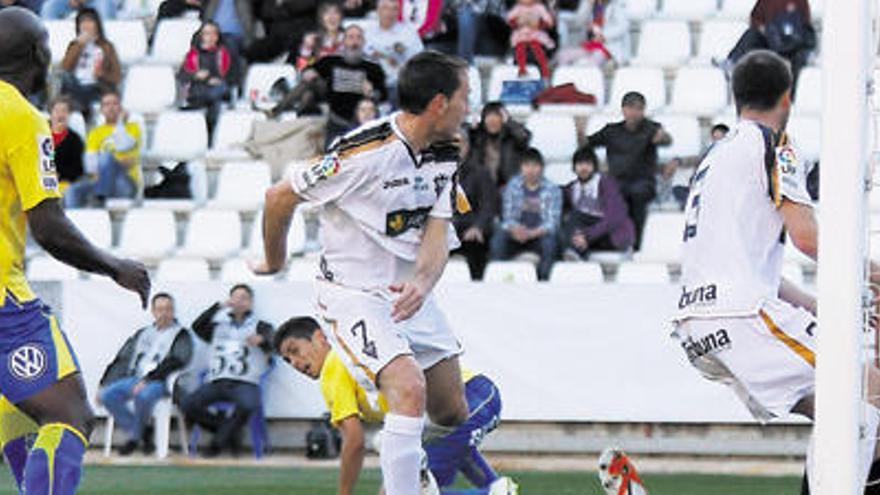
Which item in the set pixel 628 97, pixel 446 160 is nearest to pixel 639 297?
pixel 628 97

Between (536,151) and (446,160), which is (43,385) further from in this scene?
(536,151)

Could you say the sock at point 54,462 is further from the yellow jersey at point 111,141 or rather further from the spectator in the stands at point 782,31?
the spectator in the stands at point 782,31

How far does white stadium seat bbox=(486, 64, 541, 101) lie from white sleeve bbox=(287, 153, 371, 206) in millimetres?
9746

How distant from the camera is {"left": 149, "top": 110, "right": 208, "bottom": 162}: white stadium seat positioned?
1939 cm

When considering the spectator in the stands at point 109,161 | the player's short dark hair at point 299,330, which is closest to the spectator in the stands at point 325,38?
the spectator in the stands at point 109,161

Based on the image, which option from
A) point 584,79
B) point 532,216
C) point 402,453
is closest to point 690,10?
point 584,79

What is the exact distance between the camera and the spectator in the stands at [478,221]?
1720cm

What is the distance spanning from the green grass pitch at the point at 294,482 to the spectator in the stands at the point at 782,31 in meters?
4.95

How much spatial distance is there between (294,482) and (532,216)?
12.4ft

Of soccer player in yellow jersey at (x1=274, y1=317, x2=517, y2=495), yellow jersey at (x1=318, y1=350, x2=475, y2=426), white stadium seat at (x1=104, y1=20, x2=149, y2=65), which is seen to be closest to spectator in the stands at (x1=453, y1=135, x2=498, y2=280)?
white stadium seat at (x1=104, y1=20, x2=149, y2=65)

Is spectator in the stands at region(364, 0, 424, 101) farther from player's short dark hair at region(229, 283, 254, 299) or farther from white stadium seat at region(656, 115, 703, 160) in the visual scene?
player's short dark hair at region(229, 283, 254, 299)

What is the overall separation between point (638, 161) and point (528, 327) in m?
1.89

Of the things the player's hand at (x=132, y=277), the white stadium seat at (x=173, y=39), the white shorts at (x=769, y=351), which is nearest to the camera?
the player's hand at (x=132, y=277)

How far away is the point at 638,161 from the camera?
57.3 feet
